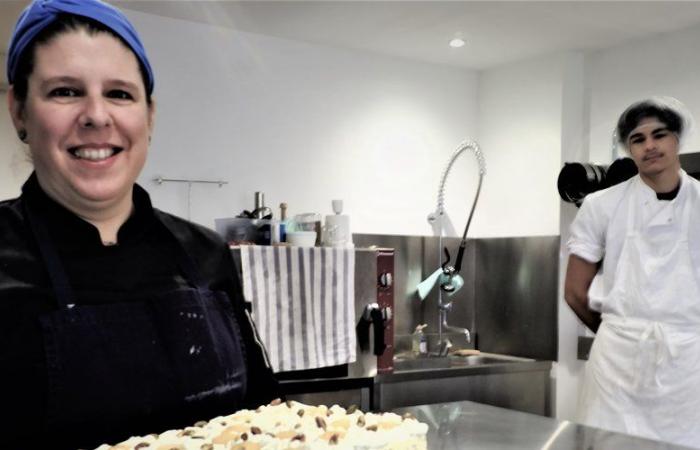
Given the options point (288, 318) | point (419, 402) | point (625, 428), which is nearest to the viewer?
point (625, 428)

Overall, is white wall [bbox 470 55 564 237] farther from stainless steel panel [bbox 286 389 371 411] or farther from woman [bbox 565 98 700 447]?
woman [bbox 565 98 700 447]

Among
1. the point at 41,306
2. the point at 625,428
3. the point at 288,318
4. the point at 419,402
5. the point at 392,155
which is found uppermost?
the point at 392,155

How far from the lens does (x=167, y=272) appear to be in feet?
4.16

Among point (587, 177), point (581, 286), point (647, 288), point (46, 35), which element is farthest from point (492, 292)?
point (46, 35)

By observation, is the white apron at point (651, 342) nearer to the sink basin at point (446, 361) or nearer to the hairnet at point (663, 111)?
the hairnet at point (663, 111)

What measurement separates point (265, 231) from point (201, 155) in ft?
1.94

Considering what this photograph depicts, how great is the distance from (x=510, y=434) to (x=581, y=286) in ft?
3.51

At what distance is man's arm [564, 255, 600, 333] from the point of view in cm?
243

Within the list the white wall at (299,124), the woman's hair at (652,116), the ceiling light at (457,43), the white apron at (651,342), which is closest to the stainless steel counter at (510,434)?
the white apron at (651,342)

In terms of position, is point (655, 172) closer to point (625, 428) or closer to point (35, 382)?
point (625, 428)

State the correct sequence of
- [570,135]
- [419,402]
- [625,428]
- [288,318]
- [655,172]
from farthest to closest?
[570,135], [419,402], [288,318], [655,172], [625,428]

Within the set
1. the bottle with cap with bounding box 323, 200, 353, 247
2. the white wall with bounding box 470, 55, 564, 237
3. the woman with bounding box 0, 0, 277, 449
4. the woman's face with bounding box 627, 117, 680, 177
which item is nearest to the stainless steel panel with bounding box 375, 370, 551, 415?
the bottle with cap with bounding box 323, 200, 353, 247

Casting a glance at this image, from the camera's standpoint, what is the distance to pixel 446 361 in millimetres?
3975

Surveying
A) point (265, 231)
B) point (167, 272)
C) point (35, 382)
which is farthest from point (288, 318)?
point (35, 382)
